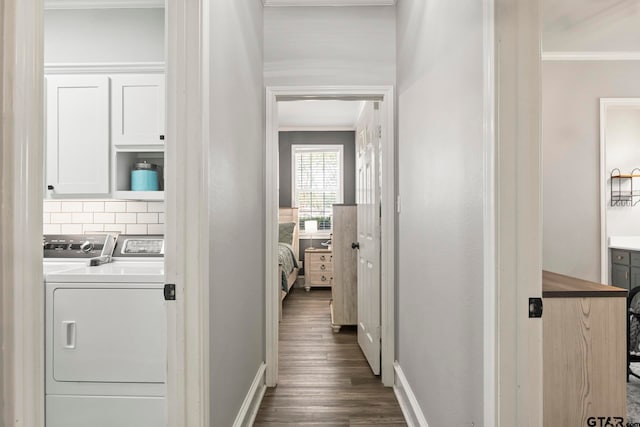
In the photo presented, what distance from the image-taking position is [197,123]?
1356mm

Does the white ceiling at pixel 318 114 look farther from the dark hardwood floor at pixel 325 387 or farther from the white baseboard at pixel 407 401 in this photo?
the white baseboard at pixel 407 401

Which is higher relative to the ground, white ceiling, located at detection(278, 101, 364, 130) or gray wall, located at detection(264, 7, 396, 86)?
white ceiling, located at detection(278, 101, 364, 130)

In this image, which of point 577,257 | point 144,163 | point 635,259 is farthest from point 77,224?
point 635,259

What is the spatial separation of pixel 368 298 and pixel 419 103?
1648mm

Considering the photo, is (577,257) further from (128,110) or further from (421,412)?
(128,110)

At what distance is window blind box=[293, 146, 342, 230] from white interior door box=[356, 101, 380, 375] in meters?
2.99

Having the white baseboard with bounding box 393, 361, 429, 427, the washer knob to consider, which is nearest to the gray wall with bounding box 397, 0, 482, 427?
the white baseboard with bounding box 393, 361, 429, 427

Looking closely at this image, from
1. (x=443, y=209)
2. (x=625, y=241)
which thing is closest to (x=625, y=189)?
(x=625, y=241)

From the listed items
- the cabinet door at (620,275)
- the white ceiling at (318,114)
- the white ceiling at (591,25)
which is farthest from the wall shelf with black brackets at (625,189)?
the white ceiling at (318,114)

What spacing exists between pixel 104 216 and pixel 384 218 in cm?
200

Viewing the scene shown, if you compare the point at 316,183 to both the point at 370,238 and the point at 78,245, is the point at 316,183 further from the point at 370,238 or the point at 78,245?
the point at 78,245

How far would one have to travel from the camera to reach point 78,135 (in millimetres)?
2480

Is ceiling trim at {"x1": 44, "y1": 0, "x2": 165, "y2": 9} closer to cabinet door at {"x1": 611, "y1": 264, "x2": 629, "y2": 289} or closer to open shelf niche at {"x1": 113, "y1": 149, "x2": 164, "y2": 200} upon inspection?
open shelf niche at {"x1": 113, "y1": 149, "x2": 164, "y2": 200}

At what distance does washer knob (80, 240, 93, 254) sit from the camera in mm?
2550
